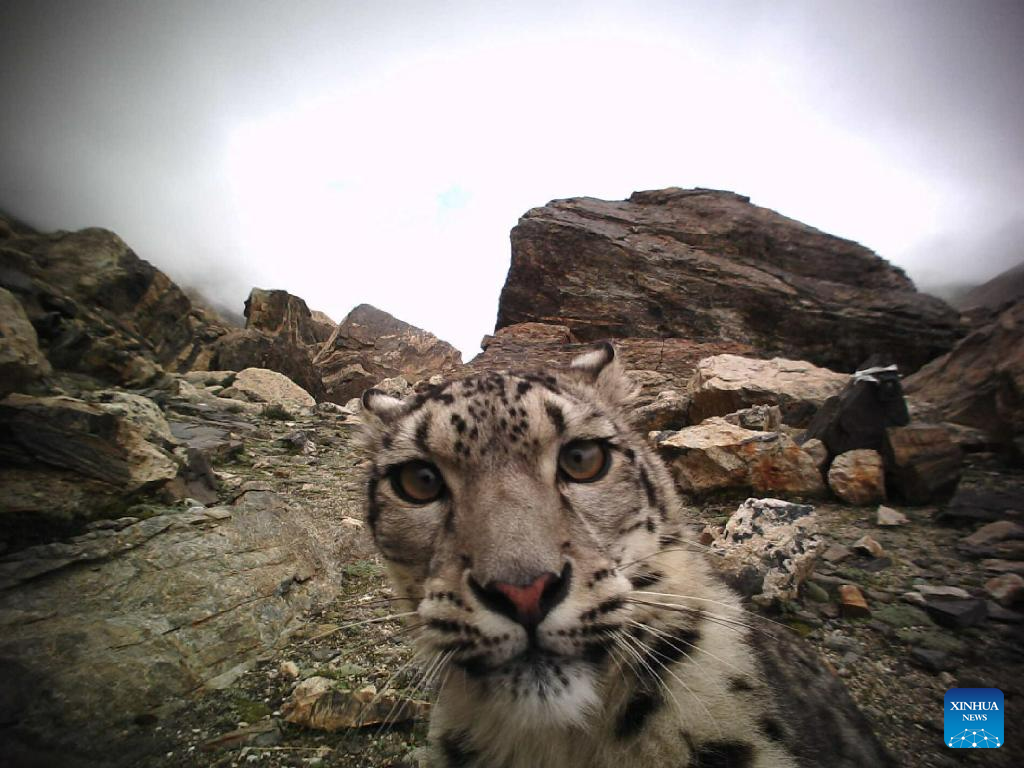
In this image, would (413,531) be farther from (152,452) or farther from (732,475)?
(732,475)

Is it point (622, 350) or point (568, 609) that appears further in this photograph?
point (622, 350)

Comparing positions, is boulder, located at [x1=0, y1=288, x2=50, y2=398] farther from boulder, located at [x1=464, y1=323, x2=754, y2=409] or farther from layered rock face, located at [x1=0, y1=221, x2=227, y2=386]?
boulder, located at [x1=464, y1=323, x2=754, y2=409]

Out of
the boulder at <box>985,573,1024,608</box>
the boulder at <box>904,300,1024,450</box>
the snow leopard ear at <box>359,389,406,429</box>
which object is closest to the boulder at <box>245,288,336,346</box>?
the snow leopard ear at <box>359,389,406,429</box>

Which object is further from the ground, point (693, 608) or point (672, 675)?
point (693, 608)

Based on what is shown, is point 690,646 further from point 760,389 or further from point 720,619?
point 760,389

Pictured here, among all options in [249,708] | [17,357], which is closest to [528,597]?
[249,708]

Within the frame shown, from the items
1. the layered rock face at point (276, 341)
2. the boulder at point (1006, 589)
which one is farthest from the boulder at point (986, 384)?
the layered rock face at point (276, 341)

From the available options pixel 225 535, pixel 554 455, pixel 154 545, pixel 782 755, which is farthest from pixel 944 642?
pixel 154 545
